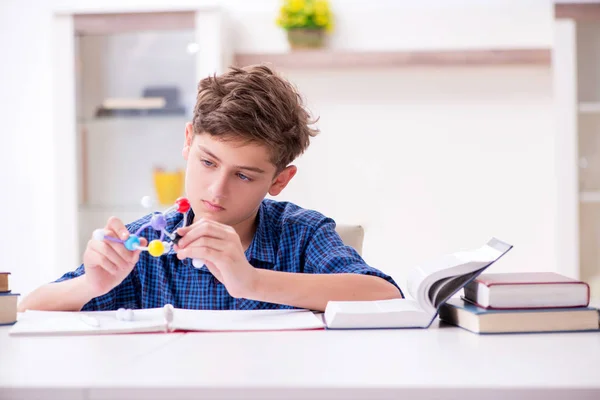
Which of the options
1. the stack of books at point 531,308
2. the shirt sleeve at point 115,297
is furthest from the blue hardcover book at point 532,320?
the shirt sleeve at point 115,297

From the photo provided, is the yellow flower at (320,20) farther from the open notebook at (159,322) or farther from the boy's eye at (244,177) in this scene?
the open notebook at (159,322)

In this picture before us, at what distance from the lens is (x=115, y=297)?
4.99 ft

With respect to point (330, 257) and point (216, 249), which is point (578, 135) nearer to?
point (330, 257)

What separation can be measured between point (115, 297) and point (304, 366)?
76 cm

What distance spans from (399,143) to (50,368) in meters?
2.52

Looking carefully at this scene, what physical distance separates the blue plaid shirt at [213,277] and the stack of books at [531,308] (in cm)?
38

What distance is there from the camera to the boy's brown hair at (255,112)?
145cm

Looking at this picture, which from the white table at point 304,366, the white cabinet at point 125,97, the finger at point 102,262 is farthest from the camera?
the white cabinet at point 125,97

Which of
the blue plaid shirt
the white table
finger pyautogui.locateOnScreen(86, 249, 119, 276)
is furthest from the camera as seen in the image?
the blue plaid shirt

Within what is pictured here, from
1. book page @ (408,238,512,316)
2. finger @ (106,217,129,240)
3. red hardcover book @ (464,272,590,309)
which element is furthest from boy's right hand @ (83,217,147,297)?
red hardcover book @ (464,272,590,309)

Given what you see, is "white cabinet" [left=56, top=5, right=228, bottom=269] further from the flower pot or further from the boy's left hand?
the boy's left hand

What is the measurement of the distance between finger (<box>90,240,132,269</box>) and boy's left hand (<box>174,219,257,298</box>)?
0.33 feet

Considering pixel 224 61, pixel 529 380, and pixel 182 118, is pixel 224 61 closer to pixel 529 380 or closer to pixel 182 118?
pixel 182 118

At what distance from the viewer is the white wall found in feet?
10.4
